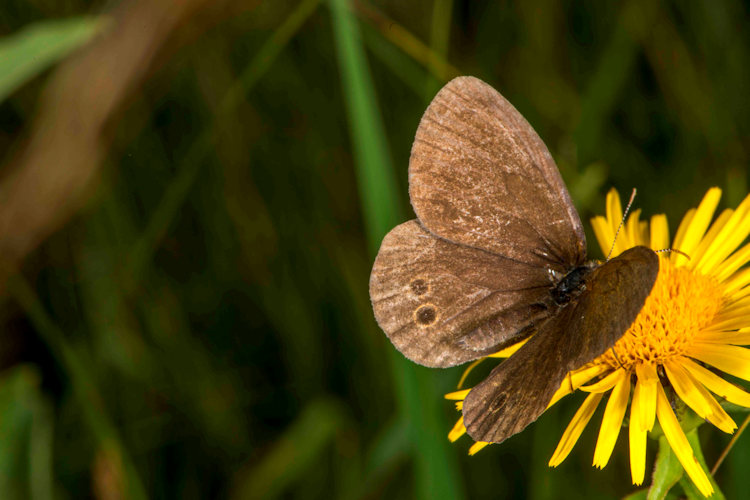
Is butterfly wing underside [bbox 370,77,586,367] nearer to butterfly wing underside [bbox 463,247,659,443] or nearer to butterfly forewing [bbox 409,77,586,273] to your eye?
butterfly forewing [bbox 409,77,586,273]

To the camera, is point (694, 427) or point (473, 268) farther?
point (473, 268)

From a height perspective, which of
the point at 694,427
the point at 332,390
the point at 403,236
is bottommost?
the point at 694,427

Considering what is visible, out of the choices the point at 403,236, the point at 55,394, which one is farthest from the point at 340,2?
the point at 55,394

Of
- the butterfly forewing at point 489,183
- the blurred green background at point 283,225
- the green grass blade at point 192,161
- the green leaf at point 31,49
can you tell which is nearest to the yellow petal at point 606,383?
the butterfly forewing at point 489,183

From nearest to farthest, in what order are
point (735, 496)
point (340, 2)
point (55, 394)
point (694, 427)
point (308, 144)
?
point (694, 427) → point (735, 496) → point (340, 2) → point (55, 394) → point (308, 144)

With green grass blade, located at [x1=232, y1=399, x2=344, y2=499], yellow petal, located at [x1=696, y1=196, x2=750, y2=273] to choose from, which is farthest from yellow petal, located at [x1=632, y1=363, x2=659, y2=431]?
green grass blade, located at [x1=232, y1=399, x2=344, y2=499]

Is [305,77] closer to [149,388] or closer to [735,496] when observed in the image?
[149,388]

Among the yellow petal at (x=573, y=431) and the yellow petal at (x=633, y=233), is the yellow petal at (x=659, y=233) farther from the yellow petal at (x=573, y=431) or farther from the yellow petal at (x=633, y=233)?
the yellow petal at (x=573, y=431)

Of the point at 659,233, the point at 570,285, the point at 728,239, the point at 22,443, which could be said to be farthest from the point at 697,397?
Answer: the point at 22,443
